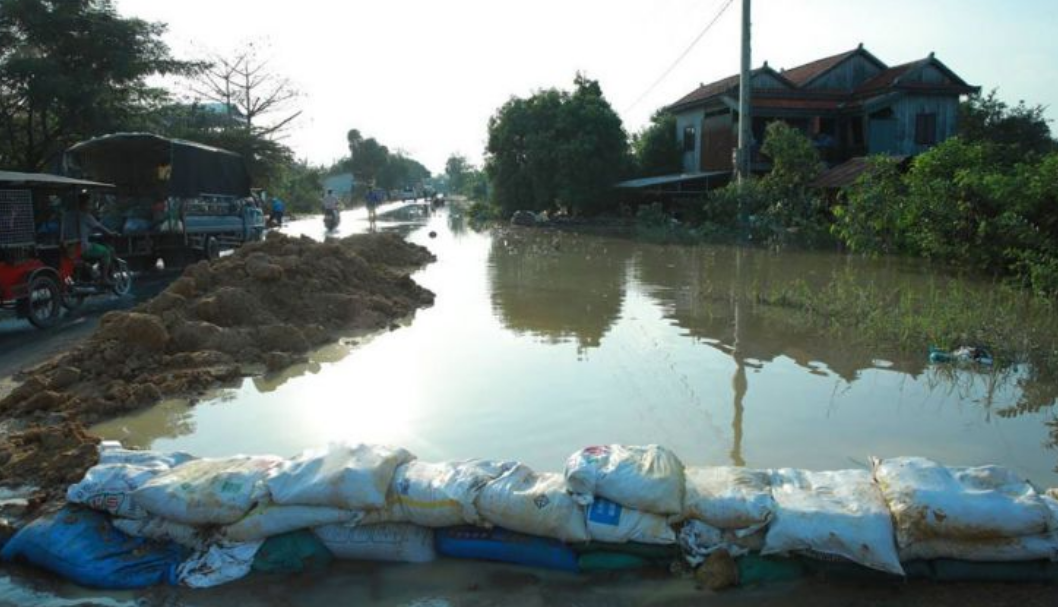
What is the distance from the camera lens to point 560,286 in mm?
14258

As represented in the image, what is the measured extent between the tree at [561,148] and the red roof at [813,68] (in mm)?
7187

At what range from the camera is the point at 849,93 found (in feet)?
93.6

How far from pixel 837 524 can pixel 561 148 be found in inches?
1101

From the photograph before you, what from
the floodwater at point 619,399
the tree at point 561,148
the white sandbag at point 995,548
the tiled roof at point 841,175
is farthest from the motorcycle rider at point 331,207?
the white sandbag at point 995,548

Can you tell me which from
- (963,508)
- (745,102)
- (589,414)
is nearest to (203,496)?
(589,414)

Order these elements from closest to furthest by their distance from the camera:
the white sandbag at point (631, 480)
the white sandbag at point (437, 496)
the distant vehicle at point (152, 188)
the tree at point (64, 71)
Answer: the white sandbag at point (631, 480) → the white sandbag at point (437, 496) → the distant vehicle at point (152, 188) → the tree at point (64, 71)

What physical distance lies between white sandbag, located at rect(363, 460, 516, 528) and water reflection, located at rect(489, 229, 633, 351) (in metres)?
4.84

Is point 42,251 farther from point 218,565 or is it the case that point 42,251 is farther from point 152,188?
point 218,565

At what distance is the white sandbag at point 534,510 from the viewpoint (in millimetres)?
3734

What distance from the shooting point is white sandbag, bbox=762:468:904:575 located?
11.4ft

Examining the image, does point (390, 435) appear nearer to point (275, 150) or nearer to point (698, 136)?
point (698, 136)

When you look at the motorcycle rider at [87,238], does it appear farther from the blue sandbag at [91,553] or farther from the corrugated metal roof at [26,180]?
the blue sandbag at [91,553]

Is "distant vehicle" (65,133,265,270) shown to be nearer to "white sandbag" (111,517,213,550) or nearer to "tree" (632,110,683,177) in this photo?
"white sandbag" (111,517,213,550)

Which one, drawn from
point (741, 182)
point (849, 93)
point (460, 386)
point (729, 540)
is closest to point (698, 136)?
point (849, 93)
